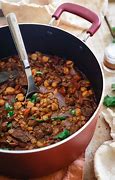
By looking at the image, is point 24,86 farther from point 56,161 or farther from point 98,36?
point 98,36

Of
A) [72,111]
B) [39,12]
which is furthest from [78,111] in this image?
[39,12]

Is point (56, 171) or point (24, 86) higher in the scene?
point (24, 86)

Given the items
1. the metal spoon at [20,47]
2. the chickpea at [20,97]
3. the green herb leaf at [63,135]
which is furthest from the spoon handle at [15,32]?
the green herb leaf at [63,135]

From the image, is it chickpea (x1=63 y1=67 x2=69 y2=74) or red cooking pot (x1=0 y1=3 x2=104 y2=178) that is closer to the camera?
red cooking pot (x1=0 y1=3 x2=104 y2=178)

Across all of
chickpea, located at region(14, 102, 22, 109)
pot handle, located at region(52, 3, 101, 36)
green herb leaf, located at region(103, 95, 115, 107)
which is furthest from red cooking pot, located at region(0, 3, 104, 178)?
chickpea, located at region(14, 102, 22, 109)

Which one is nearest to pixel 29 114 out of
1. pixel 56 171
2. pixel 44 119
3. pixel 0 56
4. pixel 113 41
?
pixel 44 119

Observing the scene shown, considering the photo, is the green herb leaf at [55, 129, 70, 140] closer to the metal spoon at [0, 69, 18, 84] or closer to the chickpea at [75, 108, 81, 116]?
the chickpea at [75, 108, 81, 116]
